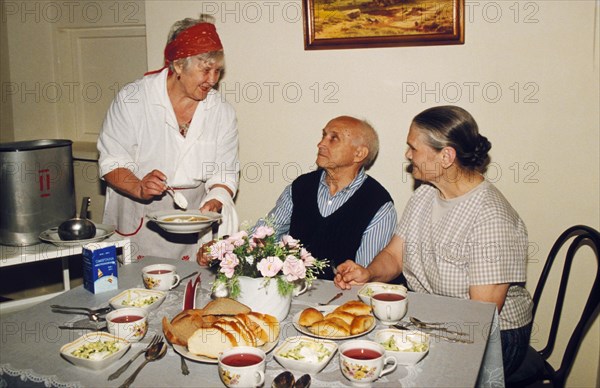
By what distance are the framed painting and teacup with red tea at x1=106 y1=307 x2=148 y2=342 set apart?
1873mm

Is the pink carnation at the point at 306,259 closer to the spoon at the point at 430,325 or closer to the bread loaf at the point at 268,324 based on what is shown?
the bread loaf at the point at 268,324

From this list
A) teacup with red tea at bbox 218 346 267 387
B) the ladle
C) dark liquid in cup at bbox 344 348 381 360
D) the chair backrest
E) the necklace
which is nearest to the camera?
teacup with red tea at bbox 218 346 267 387

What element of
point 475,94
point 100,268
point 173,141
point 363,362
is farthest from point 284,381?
point 475,94

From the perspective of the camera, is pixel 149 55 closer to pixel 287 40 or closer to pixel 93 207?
pixel 287 40

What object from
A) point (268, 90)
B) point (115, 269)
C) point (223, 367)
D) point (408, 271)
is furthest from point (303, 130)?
point (223, 367)

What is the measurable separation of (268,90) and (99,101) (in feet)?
5.30

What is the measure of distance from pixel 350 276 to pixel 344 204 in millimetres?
637

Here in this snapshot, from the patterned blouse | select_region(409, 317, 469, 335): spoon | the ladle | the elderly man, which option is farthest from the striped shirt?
select_region(409, 317, 469, 335): spoon

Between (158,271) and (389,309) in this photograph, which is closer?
(389,309)

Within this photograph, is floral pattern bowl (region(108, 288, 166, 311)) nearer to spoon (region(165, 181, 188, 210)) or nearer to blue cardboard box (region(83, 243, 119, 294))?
blue cardboard box (region(83, 243, 119, 294))

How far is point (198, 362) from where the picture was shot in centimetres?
153

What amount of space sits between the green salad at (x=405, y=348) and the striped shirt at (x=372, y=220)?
1113mm

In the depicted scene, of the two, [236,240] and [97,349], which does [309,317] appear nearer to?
[236,240]

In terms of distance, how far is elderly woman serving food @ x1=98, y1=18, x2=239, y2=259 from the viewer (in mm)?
2820
